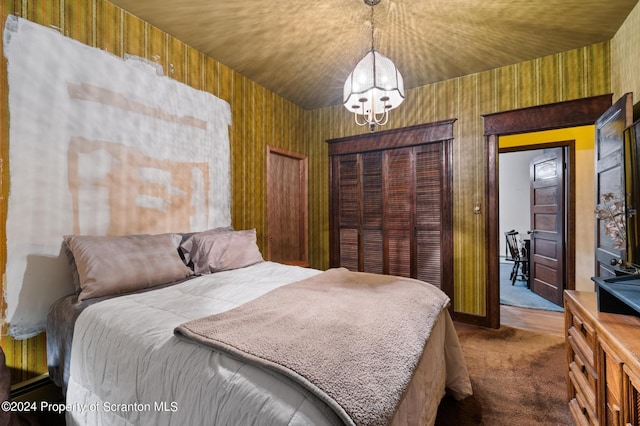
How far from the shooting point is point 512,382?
2023 mm

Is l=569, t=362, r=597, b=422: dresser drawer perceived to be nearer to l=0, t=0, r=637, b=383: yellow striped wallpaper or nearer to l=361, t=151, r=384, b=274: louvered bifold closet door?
l=0, t=0, r=637, b=383: yellow striped wallpaper

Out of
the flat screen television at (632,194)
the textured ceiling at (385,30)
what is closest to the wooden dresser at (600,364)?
the flat screen television at (632,194)

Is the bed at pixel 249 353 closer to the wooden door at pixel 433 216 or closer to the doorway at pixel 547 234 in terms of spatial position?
the wooden door at pixel 433 216

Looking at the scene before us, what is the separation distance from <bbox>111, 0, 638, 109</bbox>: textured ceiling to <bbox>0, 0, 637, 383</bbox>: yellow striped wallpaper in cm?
13

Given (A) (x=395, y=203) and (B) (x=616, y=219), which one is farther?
(A) (x=395, y=203)

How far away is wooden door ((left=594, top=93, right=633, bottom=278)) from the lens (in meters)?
1.82

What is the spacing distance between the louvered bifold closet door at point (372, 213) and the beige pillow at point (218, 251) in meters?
1.70

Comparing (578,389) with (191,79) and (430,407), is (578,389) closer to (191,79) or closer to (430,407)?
(430,407)

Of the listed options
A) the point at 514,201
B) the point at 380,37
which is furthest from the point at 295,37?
the point at 514,201

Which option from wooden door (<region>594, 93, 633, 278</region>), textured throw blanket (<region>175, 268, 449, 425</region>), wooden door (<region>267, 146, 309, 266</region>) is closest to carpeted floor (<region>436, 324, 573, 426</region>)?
textured throw blanket (<region>175, 268, 449, 425</region>)

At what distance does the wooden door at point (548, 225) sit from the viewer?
365 centimetres

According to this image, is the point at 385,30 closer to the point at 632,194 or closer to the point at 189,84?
the point at 189,84

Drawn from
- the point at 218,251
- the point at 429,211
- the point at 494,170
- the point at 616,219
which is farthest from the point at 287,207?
the point at 616,219

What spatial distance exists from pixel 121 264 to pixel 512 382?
9.08 feet
